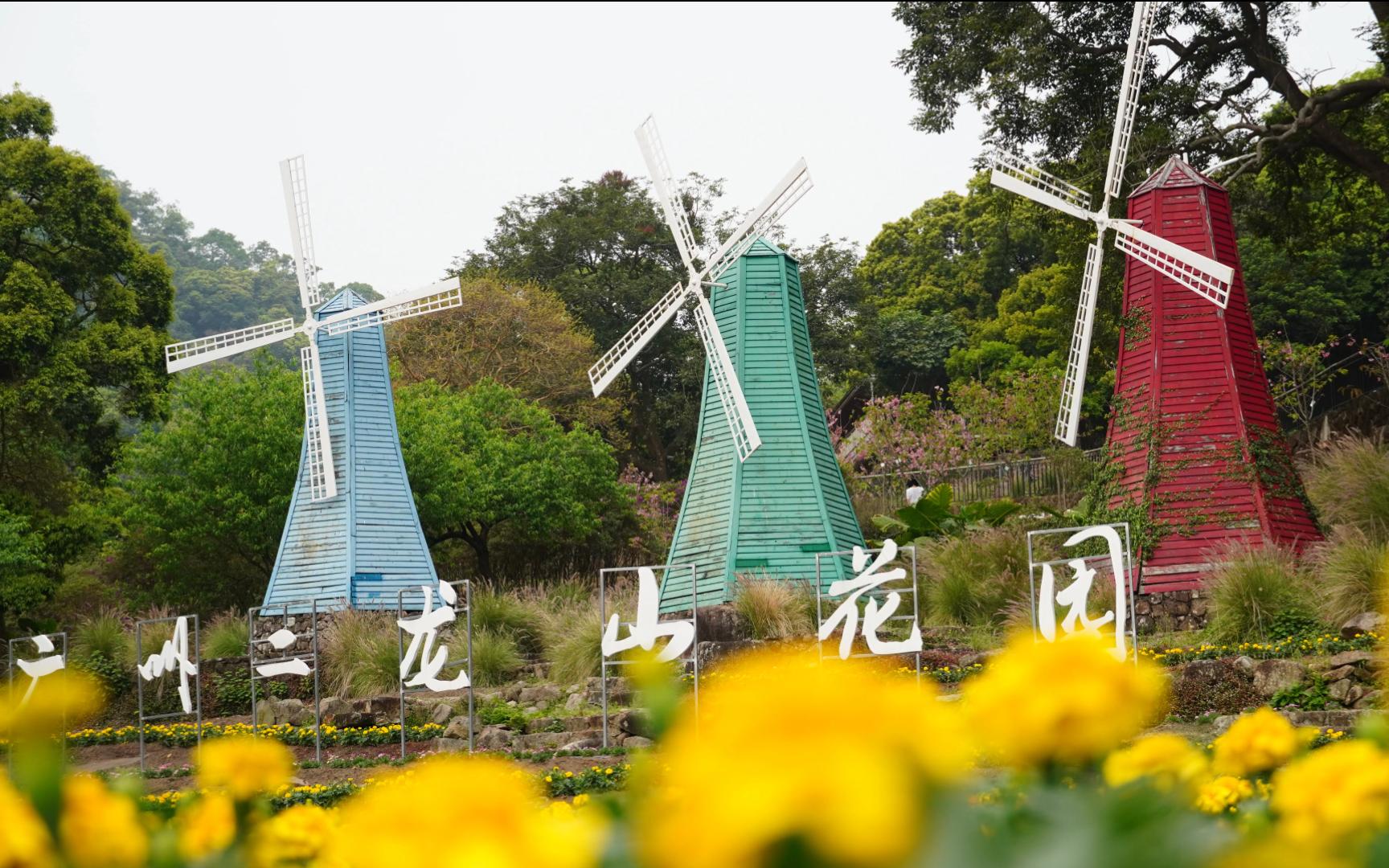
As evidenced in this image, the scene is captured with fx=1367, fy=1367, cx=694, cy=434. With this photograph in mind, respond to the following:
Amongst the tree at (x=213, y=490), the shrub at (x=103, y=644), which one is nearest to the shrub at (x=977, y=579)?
the tree at (x=213, y=490)

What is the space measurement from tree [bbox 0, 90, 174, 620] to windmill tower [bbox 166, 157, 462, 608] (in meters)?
1.37

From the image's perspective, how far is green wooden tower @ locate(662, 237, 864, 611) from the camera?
60.3ft

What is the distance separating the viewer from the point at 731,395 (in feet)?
60.5

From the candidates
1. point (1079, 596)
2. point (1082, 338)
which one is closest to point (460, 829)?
point (1079, 596)

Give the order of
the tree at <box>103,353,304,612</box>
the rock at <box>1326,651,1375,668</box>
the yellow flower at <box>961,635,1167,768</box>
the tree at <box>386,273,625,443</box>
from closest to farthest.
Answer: the yellow flower at <box>961,635,1167,768</box>
the rock at <box>1326,651,1375,668</box>
the tree at <box>103,353,304,612</box>
the tree at <box>386,273,625,443</box>

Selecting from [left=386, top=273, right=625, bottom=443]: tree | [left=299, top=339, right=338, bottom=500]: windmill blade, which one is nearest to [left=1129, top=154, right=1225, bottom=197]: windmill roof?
[left=299, top=339, right=338, bottom=500]: windmill blade

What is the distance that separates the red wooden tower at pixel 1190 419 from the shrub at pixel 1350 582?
5.23 feet

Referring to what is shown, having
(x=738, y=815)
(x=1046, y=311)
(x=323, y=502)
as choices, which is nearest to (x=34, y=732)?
(x=738, y=815)

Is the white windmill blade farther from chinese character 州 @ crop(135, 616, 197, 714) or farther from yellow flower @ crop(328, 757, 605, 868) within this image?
yellow flower @ crop(328, 757, 605, 868)

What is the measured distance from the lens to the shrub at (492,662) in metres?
16.7

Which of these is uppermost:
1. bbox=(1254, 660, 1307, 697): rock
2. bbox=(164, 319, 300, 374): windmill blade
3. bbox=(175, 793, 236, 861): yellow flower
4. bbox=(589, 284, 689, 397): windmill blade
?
bbox=(164, 319, 300, 374): windmill blade

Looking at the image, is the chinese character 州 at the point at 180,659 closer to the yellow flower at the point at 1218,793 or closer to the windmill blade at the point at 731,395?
the windmill blade at the point at 731,395

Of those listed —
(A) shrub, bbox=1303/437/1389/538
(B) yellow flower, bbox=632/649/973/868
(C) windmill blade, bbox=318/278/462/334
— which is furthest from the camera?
(C) windmill blade, bbox=318/278/462/334

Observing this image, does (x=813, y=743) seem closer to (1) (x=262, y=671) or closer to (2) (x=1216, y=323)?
(1) (x=262, y=671)
